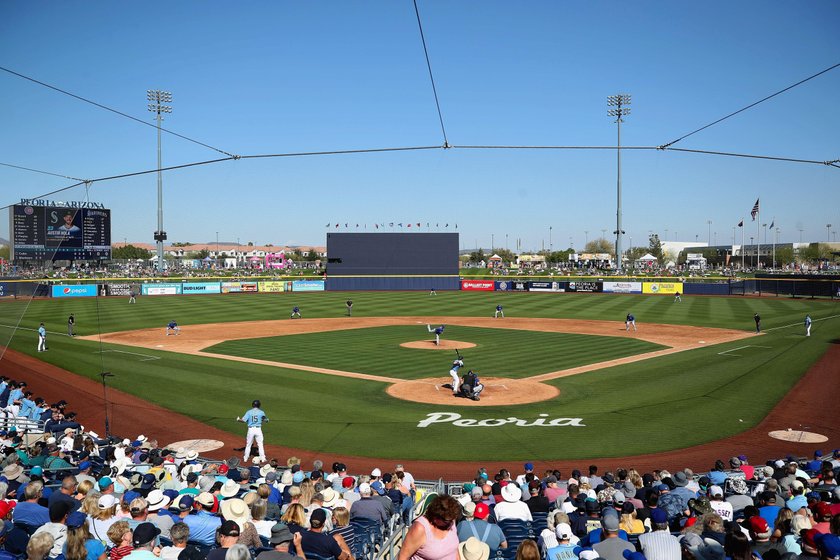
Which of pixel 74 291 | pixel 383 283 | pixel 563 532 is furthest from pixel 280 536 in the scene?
pixel 383 283

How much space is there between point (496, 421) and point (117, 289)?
63.5 m

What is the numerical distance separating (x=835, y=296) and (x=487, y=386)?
6005 centimetres

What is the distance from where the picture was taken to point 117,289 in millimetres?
68938

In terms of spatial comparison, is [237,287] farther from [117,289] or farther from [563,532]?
[563,532]

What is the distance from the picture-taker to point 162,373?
1019 inches

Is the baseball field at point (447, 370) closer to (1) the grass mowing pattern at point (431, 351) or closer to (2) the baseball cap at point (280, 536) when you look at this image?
(1) the grass mowing pattern at point (431, 351)

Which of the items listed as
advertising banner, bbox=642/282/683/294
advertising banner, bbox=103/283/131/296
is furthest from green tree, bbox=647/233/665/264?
advertising banner, bbox=103/283/131/296

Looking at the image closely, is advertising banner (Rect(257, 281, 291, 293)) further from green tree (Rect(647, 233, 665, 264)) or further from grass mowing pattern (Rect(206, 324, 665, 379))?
green tree (Rect(647, 233, 665, 264))

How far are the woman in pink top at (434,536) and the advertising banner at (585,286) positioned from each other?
72.8m

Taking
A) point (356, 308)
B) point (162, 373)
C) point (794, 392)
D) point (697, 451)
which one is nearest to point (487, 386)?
point (697, 451)

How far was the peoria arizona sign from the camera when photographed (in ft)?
59.8

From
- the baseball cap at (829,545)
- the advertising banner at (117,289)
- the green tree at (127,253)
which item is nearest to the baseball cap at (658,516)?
the baseball cap at (829,545)

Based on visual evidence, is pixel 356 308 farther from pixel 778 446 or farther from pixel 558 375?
pixel 778 446

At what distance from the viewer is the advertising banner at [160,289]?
70.1 m
